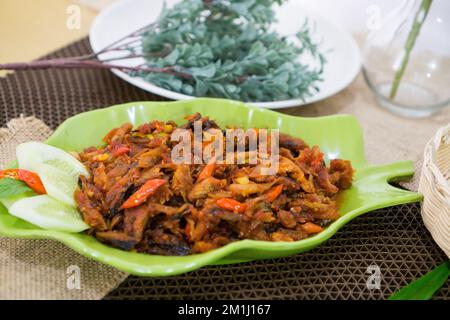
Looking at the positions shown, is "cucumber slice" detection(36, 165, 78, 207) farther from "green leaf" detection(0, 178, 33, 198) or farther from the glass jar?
the glass jar

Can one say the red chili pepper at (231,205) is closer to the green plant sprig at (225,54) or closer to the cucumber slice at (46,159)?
the cucumber slice at (46,159)

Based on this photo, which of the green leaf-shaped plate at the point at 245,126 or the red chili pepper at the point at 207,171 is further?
the red chili pepper at the point at 207,171

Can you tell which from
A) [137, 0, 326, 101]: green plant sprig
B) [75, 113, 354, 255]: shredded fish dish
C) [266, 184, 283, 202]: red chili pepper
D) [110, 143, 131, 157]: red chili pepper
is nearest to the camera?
[75, 113, 354, 255]: shredded fish dish

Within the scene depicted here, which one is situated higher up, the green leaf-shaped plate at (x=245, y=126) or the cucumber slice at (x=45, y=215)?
the cucumber slice at (x=45, y=215)

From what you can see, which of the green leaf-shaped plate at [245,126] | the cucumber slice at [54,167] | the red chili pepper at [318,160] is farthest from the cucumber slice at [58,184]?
the red chili pepper at [318,160]

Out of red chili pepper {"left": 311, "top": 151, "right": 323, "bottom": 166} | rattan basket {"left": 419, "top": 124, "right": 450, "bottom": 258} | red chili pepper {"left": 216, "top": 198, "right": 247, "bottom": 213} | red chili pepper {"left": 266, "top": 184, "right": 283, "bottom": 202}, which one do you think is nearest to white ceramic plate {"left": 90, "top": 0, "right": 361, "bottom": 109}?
red chili pepper {"left": 311, "top": 151, "right": 323, "bottom": 166}

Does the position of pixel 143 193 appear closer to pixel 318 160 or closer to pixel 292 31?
pixel 318 160
